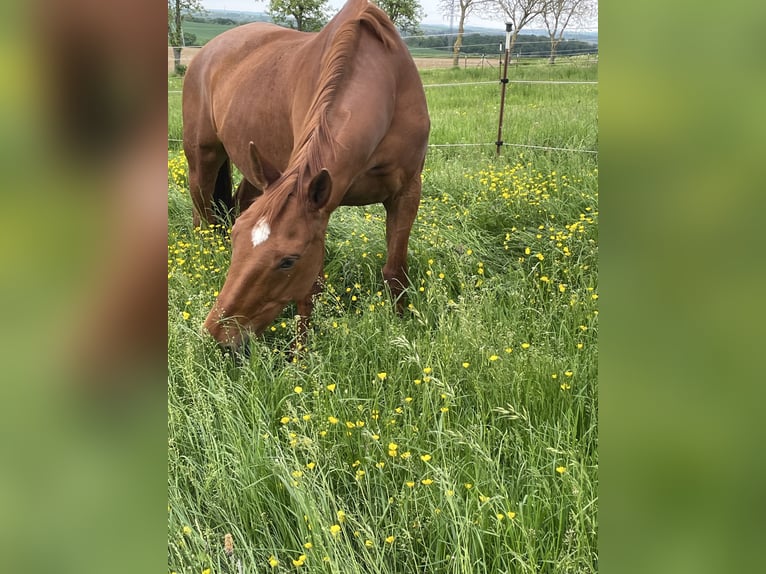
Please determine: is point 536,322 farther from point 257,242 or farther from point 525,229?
point 525,229

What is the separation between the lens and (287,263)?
2.37 m

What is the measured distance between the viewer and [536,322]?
97.8 inches

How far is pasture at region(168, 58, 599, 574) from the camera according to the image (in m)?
1.45

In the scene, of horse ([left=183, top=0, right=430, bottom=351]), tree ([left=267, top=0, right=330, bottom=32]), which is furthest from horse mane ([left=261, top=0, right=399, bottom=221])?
tree ([left=267, top=0, right=330, bottom=32])

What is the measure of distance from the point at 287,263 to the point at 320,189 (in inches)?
13.5

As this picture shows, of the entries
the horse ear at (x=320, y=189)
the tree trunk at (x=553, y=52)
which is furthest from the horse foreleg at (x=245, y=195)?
the tree trunk at (x=553, y=52)

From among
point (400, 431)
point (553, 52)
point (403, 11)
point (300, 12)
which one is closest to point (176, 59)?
point (300, 12)

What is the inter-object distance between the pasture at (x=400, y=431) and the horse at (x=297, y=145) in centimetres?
Result: 27

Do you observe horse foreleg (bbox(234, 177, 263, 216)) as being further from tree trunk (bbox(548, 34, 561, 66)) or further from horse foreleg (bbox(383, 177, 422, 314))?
tree trunk (bbox(548, 34, 561, 66))

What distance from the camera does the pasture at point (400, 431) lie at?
1451 mm

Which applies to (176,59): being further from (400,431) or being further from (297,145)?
(400,431)

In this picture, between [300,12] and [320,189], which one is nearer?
[320,189]
